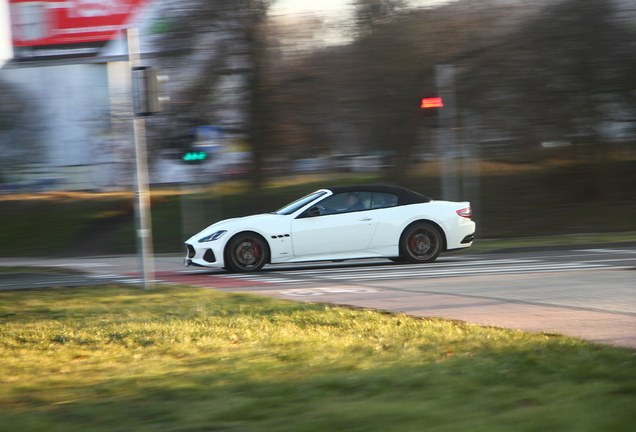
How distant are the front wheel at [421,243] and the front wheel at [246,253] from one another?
8.02ft

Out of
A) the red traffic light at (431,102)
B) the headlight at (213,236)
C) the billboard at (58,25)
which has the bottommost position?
the headlight at (213,236)

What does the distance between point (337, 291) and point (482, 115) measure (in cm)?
1692

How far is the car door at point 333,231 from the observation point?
1187 cm

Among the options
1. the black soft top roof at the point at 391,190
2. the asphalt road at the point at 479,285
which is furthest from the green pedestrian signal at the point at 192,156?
the black soft top roof at the point at 391,190

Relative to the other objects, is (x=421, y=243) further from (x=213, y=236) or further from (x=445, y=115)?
(x=445, y=115)

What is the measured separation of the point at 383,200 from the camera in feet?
40.4

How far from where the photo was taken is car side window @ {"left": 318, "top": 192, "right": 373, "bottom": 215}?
1205 centimetres

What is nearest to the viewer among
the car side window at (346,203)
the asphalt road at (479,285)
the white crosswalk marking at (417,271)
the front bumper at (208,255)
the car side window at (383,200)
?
the asphalt road at (479,285)

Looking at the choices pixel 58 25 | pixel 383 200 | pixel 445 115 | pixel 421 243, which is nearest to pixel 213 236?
pixel 383 200

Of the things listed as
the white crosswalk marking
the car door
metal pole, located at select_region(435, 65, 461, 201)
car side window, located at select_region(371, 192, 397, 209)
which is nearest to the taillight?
the white crosswalk marking

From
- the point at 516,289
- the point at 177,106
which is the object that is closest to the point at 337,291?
the point at 516,289

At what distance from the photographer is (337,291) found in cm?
877

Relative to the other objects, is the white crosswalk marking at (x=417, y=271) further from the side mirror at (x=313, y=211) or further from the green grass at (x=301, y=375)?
the green grass at (x=301, y=375)

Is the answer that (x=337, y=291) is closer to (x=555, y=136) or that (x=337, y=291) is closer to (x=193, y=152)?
(x=193, y=152)
